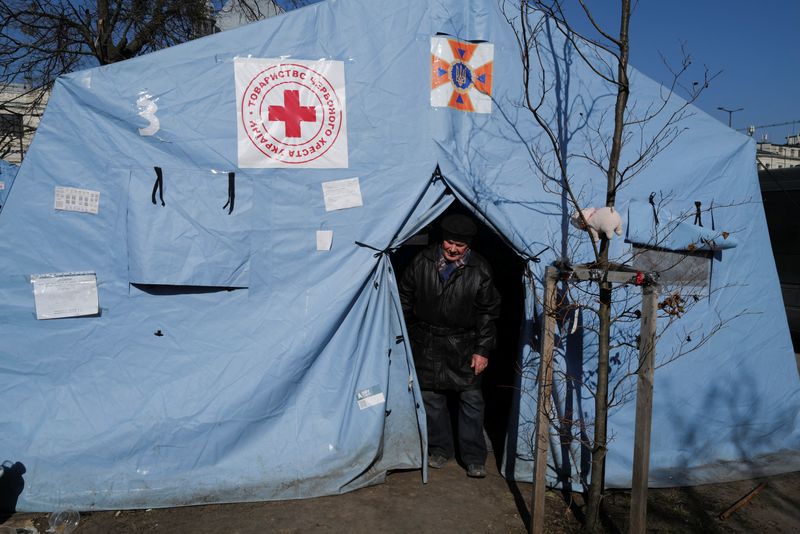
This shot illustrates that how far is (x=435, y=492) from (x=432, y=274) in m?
1.50

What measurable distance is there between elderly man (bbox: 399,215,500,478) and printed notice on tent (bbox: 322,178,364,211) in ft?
2.14

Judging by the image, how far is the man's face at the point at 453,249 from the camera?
4105 mm

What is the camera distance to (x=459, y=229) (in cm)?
405

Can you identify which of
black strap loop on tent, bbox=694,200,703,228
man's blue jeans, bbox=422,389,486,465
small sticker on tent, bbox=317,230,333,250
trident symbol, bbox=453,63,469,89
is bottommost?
man's blue jeans, bbox=422,389,486,465

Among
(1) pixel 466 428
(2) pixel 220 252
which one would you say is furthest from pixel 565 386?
(2) pixel 220 252

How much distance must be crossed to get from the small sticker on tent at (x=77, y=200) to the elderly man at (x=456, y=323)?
6.88ft

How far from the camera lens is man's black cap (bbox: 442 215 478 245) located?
13.3ft

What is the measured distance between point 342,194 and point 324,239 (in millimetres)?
325

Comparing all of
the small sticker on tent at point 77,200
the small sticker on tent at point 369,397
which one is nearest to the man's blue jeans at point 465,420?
the small sticker on tent at point 369,397

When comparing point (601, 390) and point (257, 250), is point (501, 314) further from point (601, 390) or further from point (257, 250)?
point (257, 250)

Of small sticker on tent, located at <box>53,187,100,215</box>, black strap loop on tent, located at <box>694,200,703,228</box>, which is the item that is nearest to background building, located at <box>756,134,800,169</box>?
black strap loop on tent, located at <box>694,200,703,228</box>

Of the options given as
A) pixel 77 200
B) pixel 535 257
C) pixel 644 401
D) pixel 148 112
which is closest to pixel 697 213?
pixel 535 257

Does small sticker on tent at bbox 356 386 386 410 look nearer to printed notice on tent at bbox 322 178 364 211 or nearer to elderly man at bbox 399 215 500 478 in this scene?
elderly man at bbox 399 215 500 478

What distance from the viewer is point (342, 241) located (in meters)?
3.92
